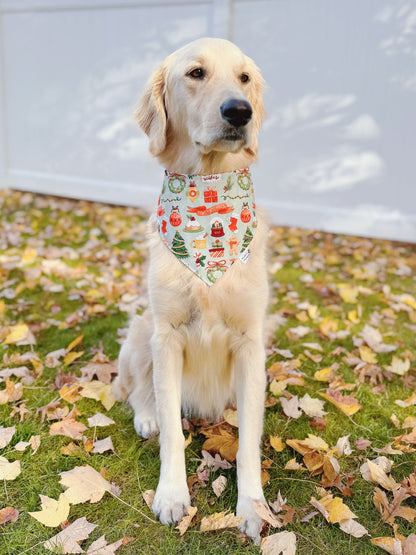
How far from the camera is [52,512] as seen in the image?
1.76m

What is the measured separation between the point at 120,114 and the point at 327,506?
6.14 meters

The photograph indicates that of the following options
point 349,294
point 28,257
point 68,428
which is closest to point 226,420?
point 68,428

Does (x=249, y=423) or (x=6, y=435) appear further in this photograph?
(x=6, y=435)

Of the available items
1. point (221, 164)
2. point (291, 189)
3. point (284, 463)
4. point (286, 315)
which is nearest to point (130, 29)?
point (291, 189)

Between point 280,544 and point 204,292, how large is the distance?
0.98 meters

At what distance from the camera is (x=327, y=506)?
1804mm

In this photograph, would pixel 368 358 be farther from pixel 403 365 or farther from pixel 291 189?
pixel 291 189

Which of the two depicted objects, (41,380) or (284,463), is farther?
(41,380)

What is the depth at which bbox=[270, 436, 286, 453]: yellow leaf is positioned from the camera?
85.1 inches

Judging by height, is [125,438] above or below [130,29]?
below

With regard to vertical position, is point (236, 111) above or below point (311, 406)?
above

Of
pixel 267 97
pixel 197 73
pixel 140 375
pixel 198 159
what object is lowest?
pixel 140 375

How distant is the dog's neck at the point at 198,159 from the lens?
198 cm

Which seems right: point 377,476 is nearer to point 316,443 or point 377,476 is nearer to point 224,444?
point 316,443
